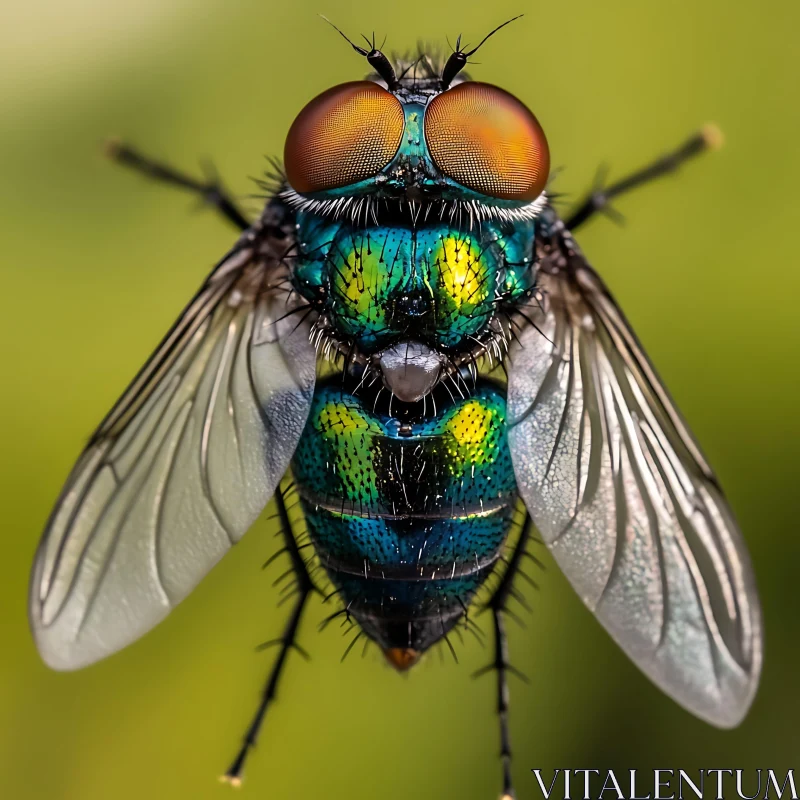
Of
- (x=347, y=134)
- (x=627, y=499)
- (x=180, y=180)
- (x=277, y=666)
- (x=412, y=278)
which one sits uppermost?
(x=180, y=180)

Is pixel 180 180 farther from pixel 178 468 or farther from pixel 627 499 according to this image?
pixel 627 499

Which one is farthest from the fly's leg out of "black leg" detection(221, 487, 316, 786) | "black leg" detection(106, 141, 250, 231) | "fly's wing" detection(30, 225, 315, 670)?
"black leg" detection(106, 141, 250, 231)

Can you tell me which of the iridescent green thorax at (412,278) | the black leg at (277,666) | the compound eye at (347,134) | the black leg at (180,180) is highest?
the black leg at (180,180)

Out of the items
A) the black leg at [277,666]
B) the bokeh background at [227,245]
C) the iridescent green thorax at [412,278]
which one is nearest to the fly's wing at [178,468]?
the iridescent green thorax at [412,278]

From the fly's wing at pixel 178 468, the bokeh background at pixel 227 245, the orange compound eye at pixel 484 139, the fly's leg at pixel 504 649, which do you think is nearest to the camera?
the orange compound eye at pixel 484 139

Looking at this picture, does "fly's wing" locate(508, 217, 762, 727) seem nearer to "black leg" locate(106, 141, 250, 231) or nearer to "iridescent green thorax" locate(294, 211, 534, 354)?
"iridescent green thorax" locate(294, 211, 534, 354)

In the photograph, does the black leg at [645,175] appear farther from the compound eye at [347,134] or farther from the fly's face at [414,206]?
the compound eye at [347,134]

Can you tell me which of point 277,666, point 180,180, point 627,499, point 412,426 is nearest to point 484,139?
point 412,426
